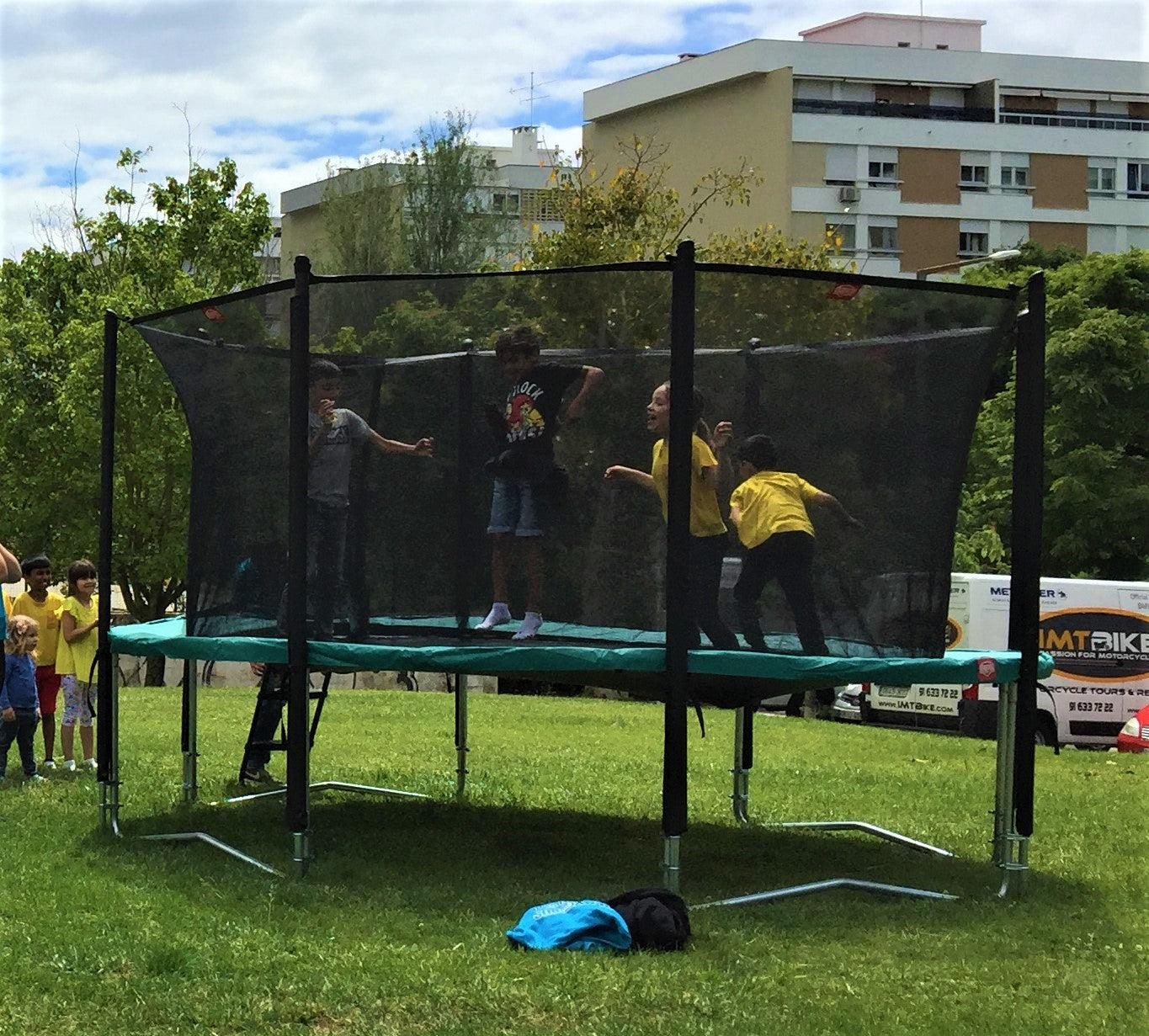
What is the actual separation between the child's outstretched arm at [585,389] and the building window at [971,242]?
185 ft

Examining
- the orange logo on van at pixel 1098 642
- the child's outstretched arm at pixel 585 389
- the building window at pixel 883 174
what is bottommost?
the orange logo on van at pixel 1098 642

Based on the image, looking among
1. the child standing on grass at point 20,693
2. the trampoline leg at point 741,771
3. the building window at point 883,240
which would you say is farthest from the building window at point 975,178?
the child standing on grass at point 20,693

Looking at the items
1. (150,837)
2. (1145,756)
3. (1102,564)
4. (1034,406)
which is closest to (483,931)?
(150,837)

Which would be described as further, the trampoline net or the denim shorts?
the denim shorts

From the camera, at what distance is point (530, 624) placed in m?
8.36

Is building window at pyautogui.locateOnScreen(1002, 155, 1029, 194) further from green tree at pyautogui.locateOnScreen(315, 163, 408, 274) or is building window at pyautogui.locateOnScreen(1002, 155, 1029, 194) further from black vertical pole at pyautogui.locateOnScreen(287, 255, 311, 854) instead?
black vertical pole at pyautogui.locateOnScreen(287, 255, 311, 854)

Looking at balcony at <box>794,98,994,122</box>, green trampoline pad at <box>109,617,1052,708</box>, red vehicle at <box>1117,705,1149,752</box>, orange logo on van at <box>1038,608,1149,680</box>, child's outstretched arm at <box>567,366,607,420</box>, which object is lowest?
red vehicle at <box>1117,705,1149,752</box>

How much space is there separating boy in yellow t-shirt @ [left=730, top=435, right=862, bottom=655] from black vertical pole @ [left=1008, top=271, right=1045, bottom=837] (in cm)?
97

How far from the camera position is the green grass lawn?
582 centimetres

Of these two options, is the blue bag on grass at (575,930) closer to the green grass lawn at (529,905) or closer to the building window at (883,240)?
the green grass lawn at (529,905)

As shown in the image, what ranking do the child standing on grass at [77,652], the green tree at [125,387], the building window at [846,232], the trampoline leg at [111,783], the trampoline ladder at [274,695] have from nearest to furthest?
1. the trampoline leg at [111,783]
2. the trampoline ladder at [274,695]
3. the child standing on grass at [77,652]
4. the green tree at [125,387]
5. the building window at [846,232]

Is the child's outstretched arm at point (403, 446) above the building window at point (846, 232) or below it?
below

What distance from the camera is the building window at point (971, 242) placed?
62.0m

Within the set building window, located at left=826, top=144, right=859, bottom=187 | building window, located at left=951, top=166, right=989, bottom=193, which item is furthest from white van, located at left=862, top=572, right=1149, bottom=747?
building window, located at left=951, top=166, right=989, bottom=193
